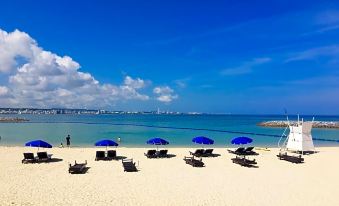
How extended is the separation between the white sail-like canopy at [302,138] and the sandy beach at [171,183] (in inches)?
156

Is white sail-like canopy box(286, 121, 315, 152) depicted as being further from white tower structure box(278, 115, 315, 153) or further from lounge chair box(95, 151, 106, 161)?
lounge chair box(95, 151, 106, 161)

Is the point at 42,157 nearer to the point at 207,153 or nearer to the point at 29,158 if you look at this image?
the point at 29,158

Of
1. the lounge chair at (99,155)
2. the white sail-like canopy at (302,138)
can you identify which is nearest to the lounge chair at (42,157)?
the lounge chair at (99,155)

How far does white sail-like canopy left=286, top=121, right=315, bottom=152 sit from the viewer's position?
2689 centimetres

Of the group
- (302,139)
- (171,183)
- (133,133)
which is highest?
(302,139)

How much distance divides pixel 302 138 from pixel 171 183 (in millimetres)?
15028

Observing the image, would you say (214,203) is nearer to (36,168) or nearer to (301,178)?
(301,178)

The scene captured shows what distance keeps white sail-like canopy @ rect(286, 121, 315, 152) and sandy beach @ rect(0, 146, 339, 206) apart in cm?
397

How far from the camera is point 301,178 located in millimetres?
17625

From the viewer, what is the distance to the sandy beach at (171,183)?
13156 millimetres

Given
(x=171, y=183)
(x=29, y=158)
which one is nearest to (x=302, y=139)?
Result: (x=171, y=183)

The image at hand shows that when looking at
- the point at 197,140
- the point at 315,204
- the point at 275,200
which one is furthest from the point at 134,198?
the point at 197,140

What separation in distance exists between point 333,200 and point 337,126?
84538 millimetres

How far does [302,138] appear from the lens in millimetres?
26938
